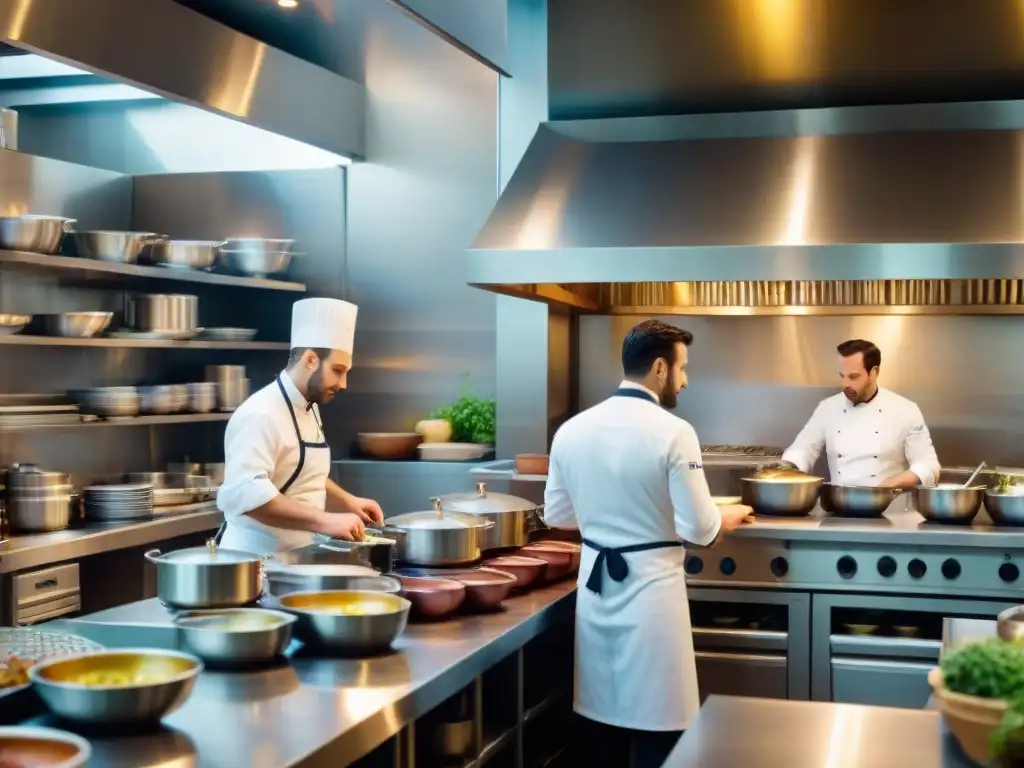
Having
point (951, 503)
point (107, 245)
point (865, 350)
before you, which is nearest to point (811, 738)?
point (951, 503)

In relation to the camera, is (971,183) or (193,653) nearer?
(193,653)

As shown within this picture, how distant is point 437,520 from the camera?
410 cm

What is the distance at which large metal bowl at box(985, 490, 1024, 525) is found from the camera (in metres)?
4.68

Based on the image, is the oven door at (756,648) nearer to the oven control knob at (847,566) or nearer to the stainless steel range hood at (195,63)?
the oven control knob at (847,566)

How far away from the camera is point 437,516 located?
412 cm

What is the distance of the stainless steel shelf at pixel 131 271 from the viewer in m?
5.27

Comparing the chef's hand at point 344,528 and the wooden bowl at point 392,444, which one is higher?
the wooden bowl at point 392,444

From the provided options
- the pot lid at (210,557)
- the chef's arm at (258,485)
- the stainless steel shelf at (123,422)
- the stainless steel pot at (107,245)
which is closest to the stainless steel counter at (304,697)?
the pot lid at (210,557)

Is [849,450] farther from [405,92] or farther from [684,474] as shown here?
[405,92]

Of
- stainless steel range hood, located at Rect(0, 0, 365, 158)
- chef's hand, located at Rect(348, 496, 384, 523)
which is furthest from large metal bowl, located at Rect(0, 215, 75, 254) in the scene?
chef's hand, located at Rect(348, 496, 384, 523)

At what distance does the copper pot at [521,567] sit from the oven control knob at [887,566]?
1.21m

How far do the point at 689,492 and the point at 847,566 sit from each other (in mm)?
989

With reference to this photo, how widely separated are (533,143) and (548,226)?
0.76m

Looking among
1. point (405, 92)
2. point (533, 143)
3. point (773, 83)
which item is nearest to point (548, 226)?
point (533, 143)
